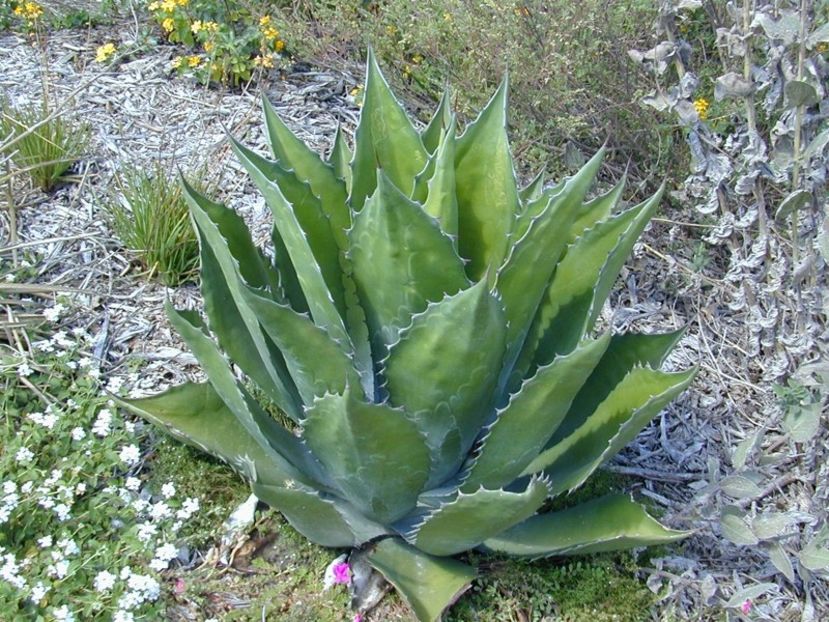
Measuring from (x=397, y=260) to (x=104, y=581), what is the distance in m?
1.09

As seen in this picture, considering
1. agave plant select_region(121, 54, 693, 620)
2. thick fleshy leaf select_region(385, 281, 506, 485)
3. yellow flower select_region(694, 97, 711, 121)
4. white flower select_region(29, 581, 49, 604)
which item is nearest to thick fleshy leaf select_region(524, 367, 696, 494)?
agave plant select_region(121, 54, 693, 620)

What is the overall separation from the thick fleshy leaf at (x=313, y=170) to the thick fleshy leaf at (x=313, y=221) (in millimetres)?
55

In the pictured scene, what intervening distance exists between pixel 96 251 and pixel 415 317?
1.80 metres

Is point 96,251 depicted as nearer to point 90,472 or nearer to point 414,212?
point 90,472

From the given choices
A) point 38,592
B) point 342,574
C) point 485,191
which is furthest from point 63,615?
Answer: point 485,191

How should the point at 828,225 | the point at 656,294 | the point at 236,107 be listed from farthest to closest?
the point at 236,107, the point at 656,294, the point at 828,225

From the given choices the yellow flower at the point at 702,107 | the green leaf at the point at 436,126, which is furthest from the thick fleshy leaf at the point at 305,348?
the yellow flower at the point at 702,107

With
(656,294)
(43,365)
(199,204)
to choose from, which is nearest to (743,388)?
(656,294)

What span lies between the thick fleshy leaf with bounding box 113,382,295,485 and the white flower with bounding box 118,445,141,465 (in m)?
0.25

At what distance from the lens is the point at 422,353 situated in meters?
1.86

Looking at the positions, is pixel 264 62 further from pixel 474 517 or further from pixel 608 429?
pixel 474 517

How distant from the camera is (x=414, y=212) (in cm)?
181

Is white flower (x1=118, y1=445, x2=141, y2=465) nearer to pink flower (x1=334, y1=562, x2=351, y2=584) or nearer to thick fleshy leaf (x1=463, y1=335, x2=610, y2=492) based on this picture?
pink flower (x1=334, y1=562, x2=351, y2=584)

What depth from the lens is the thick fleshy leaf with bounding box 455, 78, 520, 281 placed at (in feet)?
7.00
